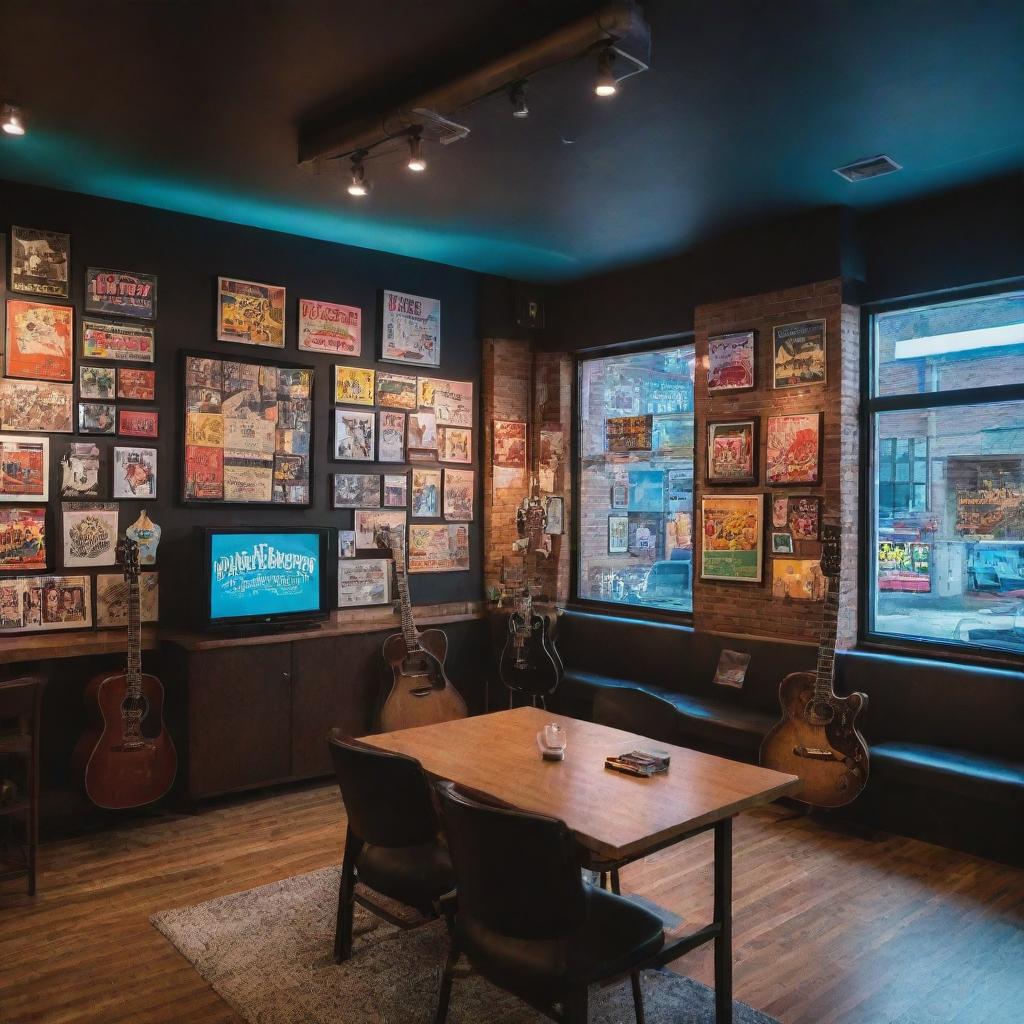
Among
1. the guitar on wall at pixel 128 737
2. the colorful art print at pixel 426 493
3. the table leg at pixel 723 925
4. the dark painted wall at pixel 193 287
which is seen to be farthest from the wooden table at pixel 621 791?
the colorful art print at pixel 426 493

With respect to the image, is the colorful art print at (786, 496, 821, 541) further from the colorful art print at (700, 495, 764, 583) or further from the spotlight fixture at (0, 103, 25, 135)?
the spotlight fixture at (0, 103, 25, 135)

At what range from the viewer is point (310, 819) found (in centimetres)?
466

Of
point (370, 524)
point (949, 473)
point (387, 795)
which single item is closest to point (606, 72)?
point (387, 795)

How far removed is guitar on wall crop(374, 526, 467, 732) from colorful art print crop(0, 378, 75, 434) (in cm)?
216

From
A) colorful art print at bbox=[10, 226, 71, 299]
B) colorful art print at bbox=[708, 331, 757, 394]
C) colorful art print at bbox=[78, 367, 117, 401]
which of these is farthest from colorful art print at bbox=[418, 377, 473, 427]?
colorful art print at bbox=[10, 226, 71, 299]

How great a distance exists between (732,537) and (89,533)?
12.4 feet

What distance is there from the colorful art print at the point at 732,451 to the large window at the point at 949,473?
0.68 metres

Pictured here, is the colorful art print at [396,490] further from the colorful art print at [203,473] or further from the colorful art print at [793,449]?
the colorful art print at [793,449]

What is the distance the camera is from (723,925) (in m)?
2.68

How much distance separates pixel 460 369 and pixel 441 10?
3.47 m

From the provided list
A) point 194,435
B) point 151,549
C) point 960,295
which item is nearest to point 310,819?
point 151,549

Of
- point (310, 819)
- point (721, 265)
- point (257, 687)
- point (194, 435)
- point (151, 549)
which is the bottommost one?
point (310, 819)

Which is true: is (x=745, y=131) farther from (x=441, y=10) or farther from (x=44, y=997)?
(x=44, y=997)

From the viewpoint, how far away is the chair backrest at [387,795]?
105 inches
